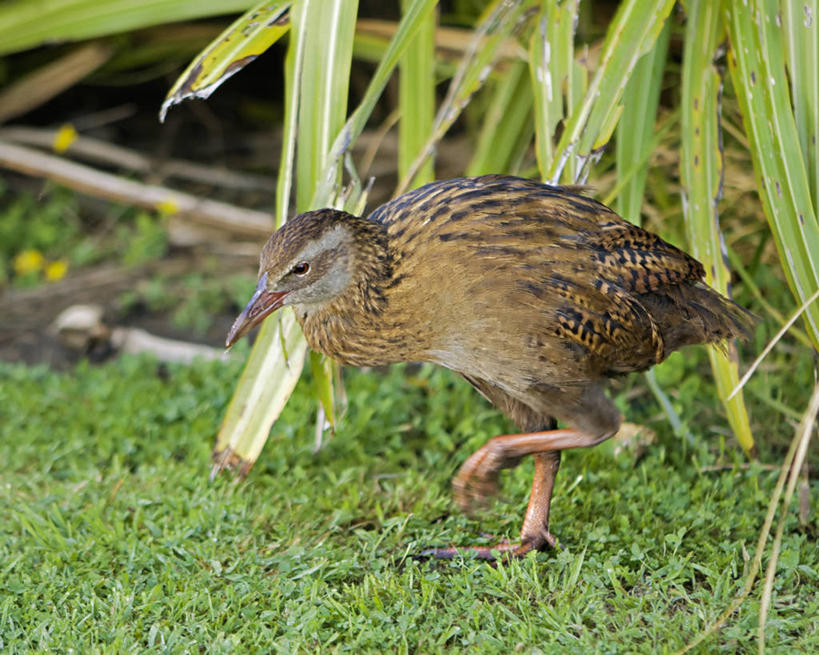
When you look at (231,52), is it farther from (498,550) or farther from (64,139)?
(64,139)

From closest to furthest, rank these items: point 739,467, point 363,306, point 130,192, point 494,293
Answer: point 494,293, point 363,306, point 739,467, point 130,192

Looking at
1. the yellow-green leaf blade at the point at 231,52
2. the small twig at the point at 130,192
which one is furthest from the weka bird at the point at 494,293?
the small twig at the point at 130,192

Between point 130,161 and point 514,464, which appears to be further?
point 130,161

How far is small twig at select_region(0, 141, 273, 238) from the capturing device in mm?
5789

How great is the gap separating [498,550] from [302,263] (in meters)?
1.06

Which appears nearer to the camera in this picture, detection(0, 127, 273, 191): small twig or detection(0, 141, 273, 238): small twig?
detection(0, 141, 273, 238): small twig

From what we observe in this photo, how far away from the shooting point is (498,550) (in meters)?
3.19

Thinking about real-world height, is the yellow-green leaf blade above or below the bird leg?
above

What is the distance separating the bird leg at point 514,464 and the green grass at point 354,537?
3.4 inches

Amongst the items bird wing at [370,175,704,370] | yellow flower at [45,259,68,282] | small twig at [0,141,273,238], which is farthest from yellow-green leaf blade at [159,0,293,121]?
yellow flower at [45,259,68,282]

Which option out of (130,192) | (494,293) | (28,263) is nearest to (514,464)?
(494,293)

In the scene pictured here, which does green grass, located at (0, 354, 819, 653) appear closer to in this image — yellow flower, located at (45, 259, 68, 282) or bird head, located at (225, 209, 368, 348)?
Answer: bird head, located at (225, 209, 368, 348)

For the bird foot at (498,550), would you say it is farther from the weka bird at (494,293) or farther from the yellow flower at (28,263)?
the yellow flower at (28,263)

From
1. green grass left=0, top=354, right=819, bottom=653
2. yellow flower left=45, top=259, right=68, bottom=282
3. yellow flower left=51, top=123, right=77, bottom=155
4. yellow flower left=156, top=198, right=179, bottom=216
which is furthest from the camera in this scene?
yellow flower left=51, top=123, right=77, bottom=155
